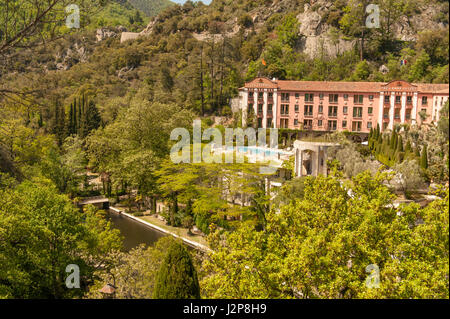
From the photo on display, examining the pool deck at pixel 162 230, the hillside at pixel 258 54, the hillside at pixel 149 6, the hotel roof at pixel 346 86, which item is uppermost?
the hillside at pixel 149 6

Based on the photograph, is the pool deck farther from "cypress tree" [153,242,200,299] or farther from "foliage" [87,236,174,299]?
"cypress tree" [153,242,200,299]

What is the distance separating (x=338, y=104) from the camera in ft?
125

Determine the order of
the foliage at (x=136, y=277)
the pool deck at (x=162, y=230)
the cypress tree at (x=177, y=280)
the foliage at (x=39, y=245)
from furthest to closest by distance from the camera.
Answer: the pool deck at (x=162, y=230), the foliage at (x=39, y=245), the foliage at (x=136, y=277), the cypress tree at (x=177, y=280)

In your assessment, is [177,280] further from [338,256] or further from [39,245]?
[39,245]

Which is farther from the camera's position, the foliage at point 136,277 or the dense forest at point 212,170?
the foliage at point 136,277

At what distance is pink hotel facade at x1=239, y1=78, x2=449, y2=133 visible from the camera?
113 feet

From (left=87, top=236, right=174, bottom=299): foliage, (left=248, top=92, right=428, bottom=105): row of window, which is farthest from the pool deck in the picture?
(left=248, top=92, right=428, bottom=105): row of window

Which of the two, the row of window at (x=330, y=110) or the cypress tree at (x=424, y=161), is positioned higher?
the row of window at (x=330, y=110)

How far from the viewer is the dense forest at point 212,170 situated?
8422 mm

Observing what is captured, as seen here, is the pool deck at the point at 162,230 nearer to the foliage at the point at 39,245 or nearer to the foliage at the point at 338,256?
the foliage at the point at 39,245

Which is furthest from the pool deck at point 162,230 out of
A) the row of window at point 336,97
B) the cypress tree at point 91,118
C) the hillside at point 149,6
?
the hillside at point 149,6

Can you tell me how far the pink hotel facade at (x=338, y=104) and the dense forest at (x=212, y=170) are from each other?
9.03 ft

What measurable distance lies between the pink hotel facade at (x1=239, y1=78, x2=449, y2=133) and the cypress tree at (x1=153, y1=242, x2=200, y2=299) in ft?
100
